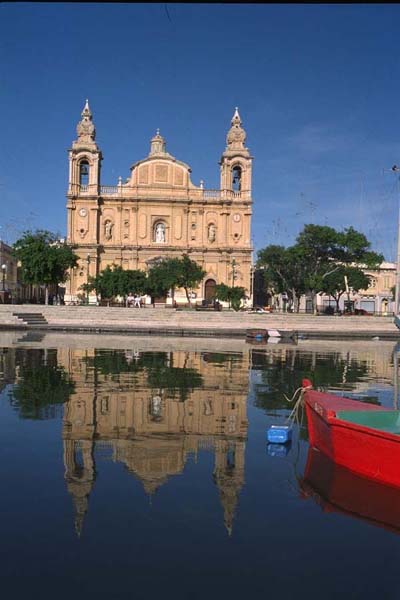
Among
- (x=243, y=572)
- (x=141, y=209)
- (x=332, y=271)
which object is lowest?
(x=243, y=572)

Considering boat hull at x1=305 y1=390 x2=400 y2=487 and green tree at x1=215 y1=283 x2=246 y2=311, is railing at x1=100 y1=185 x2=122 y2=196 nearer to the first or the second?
green tree at x1=215 y1=283 x2=246 y2=311

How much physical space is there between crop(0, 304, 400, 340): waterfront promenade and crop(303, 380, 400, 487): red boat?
29368 millimetres

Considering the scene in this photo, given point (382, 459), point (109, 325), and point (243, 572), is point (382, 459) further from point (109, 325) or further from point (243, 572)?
point (109, 325)

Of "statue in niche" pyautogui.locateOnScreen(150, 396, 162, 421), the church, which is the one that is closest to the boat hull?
"statue in niche" pyautogui.locateOnScreen(150, 396, 162, 421)

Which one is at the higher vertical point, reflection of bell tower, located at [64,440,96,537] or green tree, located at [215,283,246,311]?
green tree, located at [215,283,246,311]

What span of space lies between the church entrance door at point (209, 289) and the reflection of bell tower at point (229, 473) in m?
52.0

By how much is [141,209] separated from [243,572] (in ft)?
190

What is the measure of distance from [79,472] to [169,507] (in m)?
1.68

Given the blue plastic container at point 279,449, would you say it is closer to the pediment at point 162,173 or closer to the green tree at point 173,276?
the green tree at point 173,276

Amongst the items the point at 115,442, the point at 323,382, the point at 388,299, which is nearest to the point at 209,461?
the point at 115,442

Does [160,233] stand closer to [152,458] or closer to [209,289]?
[209,289]

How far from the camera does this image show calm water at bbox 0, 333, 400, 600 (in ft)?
16.3

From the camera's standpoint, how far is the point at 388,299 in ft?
241

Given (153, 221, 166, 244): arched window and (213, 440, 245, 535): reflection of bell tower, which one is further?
(153, 221, 166, 244): arched window
